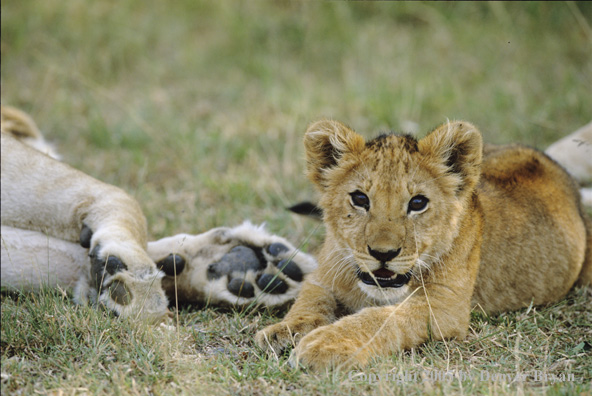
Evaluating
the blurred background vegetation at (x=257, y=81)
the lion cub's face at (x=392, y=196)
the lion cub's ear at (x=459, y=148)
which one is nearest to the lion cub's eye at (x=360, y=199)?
the lion cub's face at (x=392, y=196)

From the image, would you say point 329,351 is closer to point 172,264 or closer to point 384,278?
point 384,278

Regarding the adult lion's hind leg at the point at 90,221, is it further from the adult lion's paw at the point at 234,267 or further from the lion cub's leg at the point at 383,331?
the lion cub's leg at the point at 383,331

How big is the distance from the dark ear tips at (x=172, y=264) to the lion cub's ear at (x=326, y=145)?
Result: 661 millimetres

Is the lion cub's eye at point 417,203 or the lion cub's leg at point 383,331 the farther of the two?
the lion cub's eye at point 417,203

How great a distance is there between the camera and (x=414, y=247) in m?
2.42

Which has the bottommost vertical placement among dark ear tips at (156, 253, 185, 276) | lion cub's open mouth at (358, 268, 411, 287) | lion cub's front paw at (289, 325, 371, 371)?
dark ear tips at (156, 253, 185, 276)

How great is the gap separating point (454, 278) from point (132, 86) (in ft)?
14.4

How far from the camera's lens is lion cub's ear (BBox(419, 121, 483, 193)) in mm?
2574

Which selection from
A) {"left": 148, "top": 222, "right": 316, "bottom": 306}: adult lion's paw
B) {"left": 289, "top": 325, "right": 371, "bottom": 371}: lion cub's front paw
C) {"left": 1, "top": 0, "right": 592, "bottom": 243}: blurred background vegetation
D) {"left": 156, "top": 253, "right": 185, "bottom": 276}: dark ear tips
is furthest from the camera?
{"left": 1, "top": 0, "right": 592, "bottom": 243}: blurred background vegetation

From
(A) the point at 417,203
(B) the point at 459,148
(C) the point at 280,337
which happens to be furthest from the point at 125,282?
(B) the point at 459,148

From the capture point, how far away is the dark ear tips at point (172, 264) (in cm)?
296

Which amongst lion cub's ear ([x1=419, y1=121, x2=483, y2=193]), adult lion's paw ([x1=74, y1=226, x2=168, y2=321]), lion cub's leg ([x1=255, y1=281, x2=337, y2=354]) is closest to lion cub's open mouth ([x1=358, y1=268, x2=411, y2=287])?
lion cub's leg ([x1=255, y1=281, x2=337, y2=354])

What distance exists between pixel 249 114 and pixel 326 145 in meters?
2.86

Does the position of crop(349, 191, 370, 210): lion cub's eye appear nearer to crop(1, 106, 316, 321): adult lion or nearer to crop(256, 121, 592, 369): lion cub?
crop(256, 121, 592, 369): lion cub
